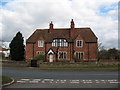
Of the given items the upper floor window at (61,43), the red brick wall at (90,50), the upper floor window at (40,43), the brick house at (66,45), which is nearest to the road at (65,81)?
the red brick wall at (90,50)

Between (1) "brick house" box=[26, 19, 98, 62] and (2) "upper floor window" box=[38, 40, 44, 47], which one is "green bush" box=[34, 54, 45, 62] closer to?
(1) "brick house" box=[26, 19, 98, 62]

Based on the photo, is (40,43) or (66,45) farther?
(40,43)

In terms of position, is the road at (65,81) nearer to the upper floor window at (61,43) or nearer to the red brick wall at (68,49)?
the red brick wall at (68,49)

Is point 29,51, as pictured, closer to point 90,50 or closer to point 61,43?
point 61,43

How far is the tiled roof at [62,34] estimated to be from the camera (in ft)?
166

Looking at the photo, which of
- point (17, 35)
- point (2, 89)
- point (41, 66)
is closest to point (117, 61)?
point (41, 66)

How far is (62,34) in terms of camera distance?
51.7m

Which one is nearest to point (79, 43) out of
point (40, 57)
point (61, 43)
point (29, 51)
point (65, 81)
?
point (61, 43)

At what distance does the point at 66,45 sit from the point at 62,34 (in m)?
3.32

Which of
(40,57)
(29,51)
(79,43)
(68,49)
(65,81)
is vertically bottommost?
(65,81)

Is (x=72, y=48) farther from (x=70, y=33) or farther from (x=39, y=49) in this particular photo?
(x=39, y=49)

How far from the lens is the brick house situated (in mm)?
49281

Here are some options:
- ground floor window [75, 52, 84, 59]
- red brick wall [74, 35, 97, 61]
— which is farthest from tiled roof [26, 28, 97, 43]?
ground floor window [75, 52, 84, 59]

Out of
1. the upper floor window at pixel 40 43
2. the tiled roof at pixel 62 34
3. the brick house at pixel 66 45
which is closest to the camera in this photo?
the brick house at pixel 66 45
